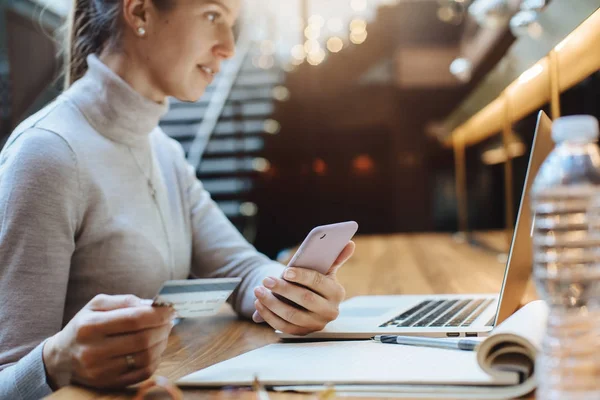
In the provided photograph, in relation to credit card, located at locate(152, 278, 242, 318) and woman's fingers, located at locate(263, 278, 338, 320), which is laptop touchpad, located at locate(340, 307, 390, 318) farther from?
credit card, located at locate(152, 278, 242, 318)

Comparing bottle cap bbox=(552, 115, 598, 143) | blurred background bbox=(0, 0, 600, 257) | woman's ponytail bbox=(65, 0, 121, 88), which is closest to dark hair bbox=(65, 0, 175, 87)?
woman's ponytail bbox=(65, 0, 121, 88)

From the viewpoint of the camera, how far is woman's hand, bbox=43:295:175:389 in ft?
2.27

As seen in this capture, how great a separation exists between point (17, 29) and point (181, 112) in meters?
2.18

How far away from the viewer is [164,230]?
1284 mm

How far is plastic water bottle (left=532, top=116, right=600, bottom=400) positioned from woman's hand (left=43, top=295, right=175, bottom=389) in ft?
1.37

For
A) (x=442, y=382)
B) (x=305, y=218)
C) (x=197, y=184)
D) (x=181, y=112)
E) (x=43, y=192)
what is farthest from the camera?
(x=305, y=218)

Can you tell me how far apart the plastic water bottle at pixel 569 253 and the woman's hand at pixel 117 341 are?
419 mm

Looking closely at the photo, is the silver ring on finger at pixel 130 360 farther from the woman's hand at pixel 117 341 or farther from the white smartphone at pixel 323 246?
the white smartphone at pixel 323 246

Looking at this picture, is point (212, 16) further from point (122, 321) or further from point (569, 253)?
point (569, 253)

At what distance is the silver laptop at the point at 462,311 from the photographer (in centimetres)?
85

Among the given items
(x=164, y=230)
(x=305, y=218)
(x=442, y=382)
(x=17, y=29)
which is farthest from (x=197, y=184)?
(x=305, y=218)

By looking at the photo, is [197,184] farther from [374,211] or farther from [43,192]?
[374,211]

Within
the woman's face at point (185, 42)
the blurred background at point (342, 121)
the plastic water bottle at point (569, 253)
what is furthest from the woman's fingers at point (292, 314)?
the blurred background at point (342, 121)

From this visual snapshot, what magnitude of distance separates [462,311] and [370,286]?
2.09ft
